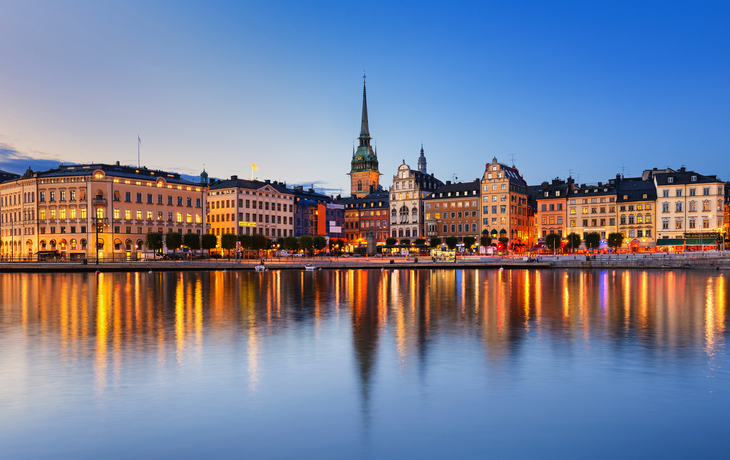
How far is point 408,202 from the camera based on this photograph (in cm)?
14500

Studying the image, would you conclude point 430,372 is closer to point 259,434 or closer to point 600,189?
point 259,434

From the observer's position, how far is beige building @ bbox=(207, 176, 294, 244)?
128 m

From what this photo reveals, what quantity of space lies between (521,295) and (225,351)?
89.3ft

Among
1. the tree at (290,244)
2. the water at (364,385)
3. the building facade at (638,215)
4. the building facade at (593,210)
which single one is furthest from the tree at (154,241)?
the building facade at (638,215)

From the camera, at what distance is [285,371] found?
53.6ft

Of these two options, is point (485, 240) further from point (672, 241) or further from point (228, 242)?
point (228, 242)

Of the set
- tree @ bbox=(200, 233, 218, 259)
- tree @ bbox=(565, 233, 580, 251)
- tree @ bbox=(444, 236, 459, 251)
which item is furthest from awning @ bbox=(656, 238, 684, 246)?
tree @ bbox=(200, 233, 218, 259)

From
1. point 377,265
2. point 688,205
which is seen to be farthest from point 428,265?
point 688,205

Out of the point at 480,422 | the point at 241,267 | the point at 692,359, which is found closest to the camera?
the point at 480,422

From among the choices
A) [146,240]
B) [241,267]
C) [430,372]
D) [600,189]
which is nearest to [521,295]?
[430,372]

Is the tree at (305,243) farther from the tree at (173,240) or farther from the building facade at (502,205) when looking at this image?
the building facade at (502,205)

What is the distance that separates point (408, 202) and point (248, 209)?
40846 millimetres

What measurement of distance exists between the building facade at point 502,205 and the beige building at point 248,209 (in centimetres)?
4881

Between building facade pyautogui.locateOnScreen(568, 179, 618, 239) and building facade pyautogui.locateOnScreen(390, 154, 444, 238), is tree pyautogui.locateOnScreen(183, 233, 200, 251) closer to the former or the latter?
building facade pyautogui.locateOnScreen(390, 154, 444, 238)
